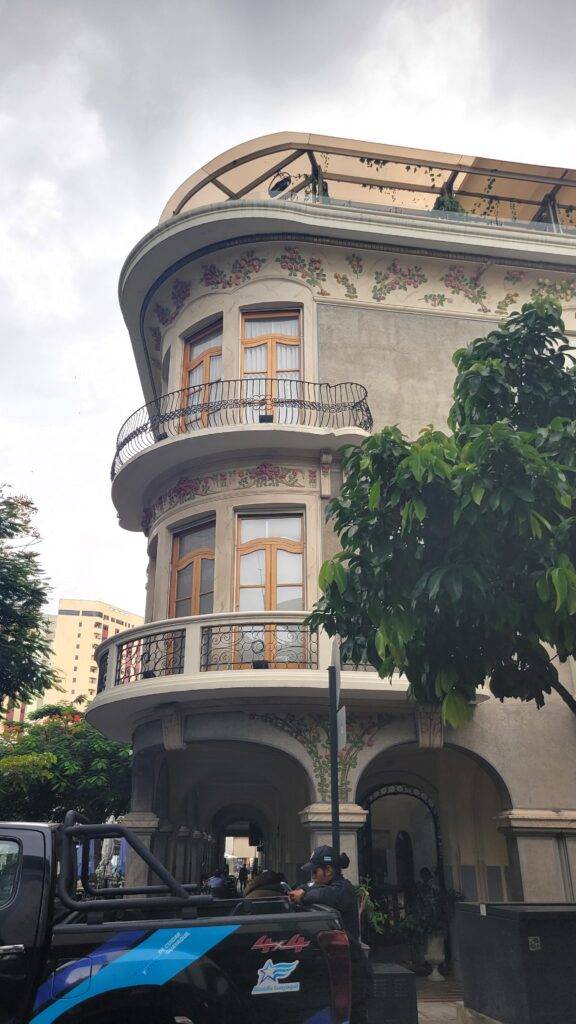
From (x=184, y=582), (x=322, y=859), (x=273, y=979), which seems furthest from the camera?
(x=184, y=582)

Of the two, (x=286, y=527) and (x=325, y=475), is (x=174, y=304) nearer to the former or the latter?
(x=325, y=475)

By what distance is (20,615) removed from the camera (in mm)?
17703

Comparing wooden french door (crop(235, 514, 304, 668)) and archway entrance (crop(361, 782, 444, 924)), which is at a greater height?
wooden french door (crop(235, 514, 304, 668))

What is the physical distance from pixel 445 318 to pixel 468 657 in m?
9.82

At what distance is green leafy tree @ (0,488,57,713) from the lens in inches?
690

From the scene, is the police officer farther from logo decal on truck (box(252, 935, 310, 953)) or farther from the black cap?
logo decal on truck (box(252, 935, 310, 953))

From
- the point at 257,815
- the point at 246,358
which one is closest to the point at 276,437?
the point at 246,358

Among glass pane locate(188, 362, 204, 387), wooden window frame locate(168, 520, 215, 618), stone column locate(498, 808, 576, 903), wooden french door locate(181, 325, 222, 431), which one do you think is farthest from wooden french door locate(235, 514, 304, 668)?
stone column locate(498, 808, 576, 903)

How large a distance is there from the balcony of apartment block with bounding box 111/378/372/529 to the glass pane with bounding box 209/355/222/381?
0.37m

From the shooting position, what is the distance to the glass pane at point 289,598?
12891 millimetres

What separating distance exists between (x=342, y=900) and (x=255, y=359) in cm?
1018

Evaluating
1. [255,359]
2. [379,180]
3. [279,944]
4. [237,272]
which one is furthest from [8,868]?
[379,180]

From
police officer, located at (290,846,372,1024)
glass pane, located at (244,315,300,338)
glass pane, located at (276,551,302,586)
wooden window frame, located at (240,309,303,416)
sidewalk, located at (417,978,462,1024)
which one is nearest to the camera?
police officer, located at (290,846,372,1024)

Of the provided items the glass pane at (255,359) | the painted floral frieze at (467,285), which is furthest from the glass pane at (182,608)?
the painted floral frieze at (467,285)
